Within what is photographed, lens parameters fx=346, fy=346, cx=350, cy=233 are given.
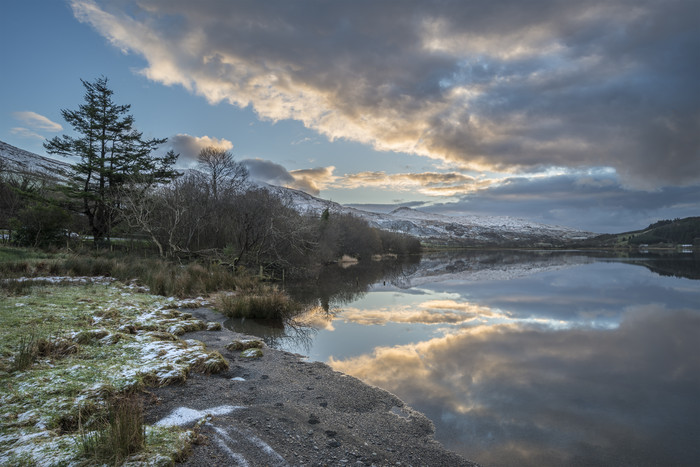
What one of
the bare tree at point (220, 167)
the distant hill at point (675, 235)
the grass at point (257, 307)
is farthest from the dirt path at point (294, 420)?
the distant hill at point (675, 235)

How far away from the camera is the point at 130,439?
3.63m

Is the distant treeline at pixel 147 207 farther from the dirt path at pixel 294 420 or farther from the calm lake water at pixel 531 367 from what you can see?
the dirt path at pixel 294 420

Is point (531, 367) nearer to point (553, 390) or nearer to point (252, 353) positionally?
point (553, 390)

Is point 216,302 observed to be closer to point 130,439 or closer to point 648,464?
point 130,439

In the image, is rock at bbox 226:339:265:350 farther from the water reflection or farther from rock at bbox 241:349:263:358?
the water reflection

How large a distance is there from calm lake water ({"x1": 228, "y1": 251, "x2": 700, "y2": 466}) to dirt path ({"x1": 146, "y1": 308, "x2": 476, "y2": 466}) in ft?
2.51

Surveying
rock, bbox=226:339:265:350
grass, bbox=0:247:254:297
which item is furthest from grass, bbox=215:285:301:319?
rock, bbox=226:339:265:350

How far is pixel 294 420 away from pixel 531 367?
24.2 feet

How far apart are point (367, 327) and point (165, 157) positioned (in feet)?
90.7

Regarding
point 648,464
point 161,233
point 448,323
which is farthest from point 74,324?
point 161,233

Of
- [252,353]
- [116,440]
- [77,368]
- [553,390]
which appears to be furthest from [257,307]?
[116,440]

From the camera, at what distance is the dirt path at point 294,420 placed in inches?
172

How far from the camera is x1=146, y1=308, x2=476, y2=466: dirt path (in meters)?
4.38

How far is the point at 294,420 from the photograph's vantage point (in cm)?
539
